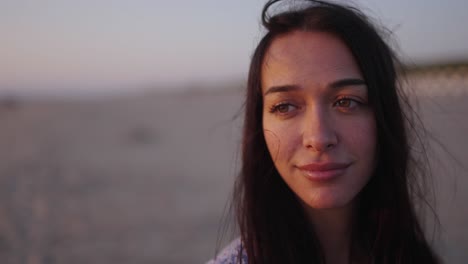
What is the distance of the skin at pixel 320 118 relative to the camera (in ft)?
4.34

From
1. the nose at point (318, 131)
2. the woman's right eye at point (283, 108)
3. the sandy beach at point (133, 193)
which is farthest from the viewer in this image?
the sandy beach at point (133, 193)

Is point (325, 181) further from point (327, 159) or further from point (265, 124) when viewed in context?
point (265, 124)

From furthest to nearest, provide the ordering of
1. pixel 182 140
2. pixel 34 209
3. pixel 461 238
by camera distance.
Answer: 1. pixel 182 140
2. pixel 34 209
3. pixel 461 238

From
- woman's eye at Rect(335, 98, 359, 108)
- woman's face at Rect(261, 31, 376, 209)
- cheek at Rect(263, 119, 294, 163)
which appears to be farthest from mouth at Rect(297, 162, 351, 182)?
woman's eye at Rect(335, 98, 359, 108)

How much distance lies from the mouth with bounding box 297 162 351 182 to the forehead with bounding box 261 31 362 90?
0.32m

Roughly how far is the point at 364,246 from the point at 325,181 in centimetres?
48

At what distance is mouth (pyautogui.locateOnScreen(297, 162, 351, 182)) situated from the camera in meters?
1.33

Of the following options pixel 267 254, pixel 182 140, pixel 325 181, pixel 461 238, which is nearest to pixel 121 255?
pixel 267 254

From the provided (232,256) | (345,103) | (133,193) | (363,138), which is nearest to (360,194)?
(363,138)

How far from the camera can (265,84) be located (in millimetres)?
1502

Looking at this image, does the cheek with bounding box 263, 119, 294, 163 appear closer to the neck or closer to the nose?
the nose

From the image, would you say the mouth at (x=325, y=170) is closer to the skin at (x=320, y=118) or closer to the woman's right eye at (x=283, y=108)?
the skin at (x=320, y=118)

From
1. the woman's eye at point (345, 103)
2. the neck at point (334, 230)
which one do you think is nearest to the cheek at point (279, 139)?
the woman's eye at point (345, 103)

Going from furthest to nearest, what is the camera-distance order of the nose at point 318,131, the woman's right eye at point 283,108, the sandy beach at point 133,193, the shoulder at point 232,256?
the sandy beach at point 133,193, the shoulder at point 232,256, the woman's right eye at point 283,108, the nose at point 318,131
